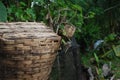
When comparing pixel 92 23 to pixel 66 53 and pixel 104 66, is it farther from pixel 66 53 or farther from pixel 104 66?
pixel 66 53

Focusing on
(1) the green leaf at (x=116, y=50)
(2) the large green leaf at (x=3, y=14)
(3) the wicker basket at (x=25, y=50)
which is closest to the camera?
(3) the wicker basket at (x=25, y=50)

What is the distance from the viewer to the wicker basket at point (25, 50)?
1.47 m

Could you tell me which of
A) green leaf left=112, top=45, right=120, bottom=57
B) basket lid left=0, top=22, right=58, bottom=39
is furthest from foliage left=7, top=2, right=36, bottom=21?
green leaf left=112, top=45, right=120, bottom=57

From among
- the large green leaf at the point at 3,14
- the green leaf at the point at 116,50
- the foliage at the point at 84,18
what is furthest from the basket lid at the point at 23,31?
the green leaf at the point at 116,50

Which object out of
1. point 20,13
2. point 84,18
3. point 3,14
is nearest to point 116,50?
point 84,18

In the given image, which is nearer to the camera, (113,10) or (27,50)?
(27,50)

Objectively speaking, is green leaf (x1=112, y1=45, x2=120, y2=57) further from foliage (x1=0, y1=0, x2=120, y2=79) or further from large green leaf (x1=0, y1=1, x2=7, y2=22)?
large green leaf (x1=0, y1=1, x2=7, y2=22)

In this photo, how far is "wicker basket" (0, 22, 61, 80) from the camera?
57.9 inches

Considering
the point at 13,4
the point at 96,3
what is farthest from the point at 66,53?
the point at 96,3

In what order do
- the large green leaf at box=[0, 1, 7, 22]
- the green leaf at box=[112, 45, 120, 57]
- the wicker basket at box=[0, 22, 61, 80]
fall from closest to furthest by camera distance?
the wicker basket at box=[0, 22, 61, 80] < the large green leaf at box=[0, 1, 7, 22] < the green leaf at box=[112, 45, 120, 57]

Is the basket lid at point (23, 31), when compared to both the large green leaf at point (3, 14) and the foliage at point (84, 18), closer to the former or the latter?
the foliage at point (84, 18)

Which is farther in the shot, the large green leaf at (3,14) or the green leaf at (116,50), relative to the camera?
the green leaf at (116,50)

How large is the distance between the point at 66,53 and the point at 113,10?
1.72 metres

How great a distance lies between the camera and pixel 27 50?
4.86 ft
